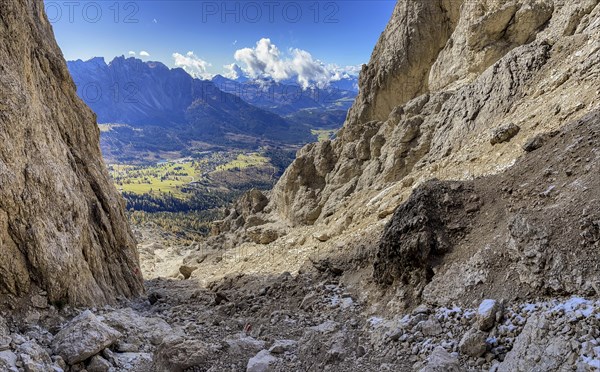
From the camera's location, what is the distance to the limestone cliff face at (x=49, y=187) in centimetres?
1459

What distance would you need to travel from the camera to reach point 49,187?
17109 millimetres

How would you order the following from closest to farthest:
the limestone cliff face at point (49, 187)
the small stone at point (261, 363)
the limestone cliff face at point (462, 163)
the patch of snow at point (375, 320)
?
the small stone at point (261, 363) → the limestone cliff face at point (462, 163) → the patch of snow at point (375, 320) → the limestone cliff face at point (49, 187)

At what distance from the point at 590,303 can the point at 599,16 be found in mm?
21979

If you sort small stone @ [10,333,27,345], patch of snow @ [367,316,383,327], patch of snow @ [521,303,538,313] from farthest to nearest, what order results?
patch of snow @ [367,316,383,327]
small stone @ [10,333,27,345]
patch of snow @ [521,303,538,313]

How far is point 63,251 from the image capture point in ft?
53.3

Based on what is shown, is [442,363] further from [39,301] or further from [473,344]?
[39,301]

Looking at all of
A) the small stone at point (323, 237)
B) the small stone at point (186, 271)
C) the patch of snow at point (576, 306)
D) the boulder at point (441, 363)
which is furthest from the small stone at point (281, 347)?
the small stone at point (186, 271)

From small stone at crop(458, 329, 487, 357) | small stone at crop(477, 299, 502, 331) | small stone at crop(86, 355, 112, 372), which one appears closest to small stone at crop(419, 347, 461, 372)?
small stone at crop(458, 329, 487, 357)

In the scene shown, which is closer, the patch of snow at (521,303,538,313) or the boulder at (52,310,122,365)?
the patch of snow at (521,303,538,313)

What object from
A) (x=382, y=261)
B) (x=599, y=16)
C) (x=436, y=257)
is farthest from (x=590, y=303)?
(x=599, y=16)

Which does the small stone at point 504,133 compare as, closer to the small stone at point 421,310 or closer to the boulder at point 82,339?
the small stone at point 421,310

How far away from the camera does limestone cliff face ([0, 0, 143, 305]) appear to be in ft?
47.9

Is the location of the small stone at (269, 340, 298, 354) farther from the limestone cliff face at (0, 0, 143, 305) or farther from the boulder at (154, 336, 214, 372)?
the limestone cliff face at (0, 0, 143, 305)

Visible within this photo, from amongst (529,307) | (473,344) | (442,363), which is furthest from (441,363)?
(529,307)
